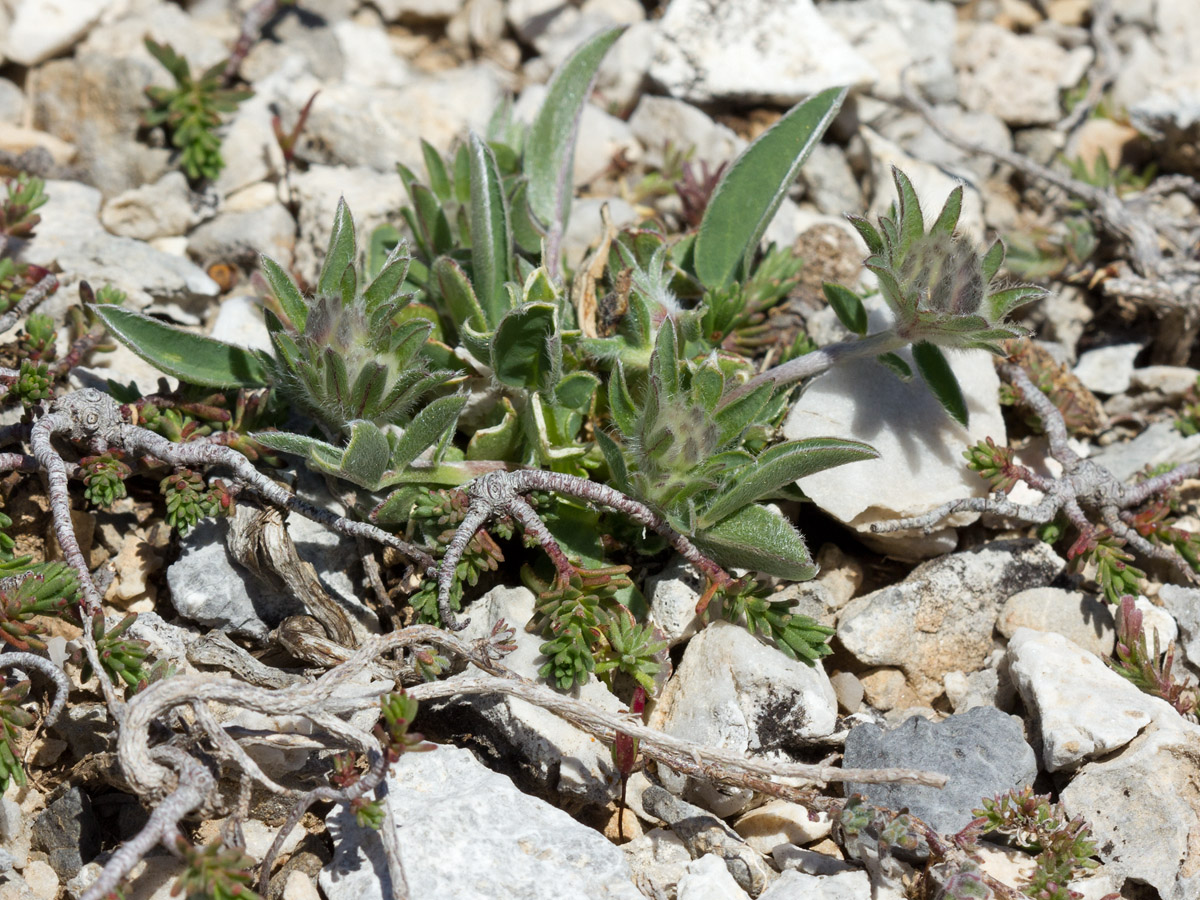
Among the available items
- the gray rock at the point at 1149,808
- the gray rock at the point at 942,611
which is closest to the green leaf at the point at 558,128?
the gray rock at the point at 942,611

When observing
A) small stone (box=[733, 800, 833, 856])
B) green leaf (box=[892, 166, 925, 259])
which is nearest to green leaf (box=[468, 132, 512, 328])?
green leaf (box=[892, 166, 925, 259])

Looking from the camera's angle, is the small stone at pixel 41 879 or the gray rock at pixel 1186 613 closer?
the small stone at pixel 41 879

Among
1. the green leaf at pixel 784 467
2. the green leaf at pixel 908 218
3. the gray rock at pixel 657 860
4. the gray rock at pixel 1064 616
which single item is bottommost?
the gray rock at pixel 657 860

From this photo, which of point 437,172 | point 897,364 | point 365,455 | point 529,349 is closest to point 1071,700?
point 897,364

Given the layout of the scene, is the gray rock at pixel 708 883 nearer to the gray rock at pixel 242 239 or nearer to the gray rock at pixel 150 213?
the gray rock at pixel 242 239

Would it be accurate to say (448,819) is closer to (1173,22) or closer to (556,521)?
(556,521)

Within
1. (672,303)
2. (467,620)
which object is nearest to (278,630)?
(467,620)
